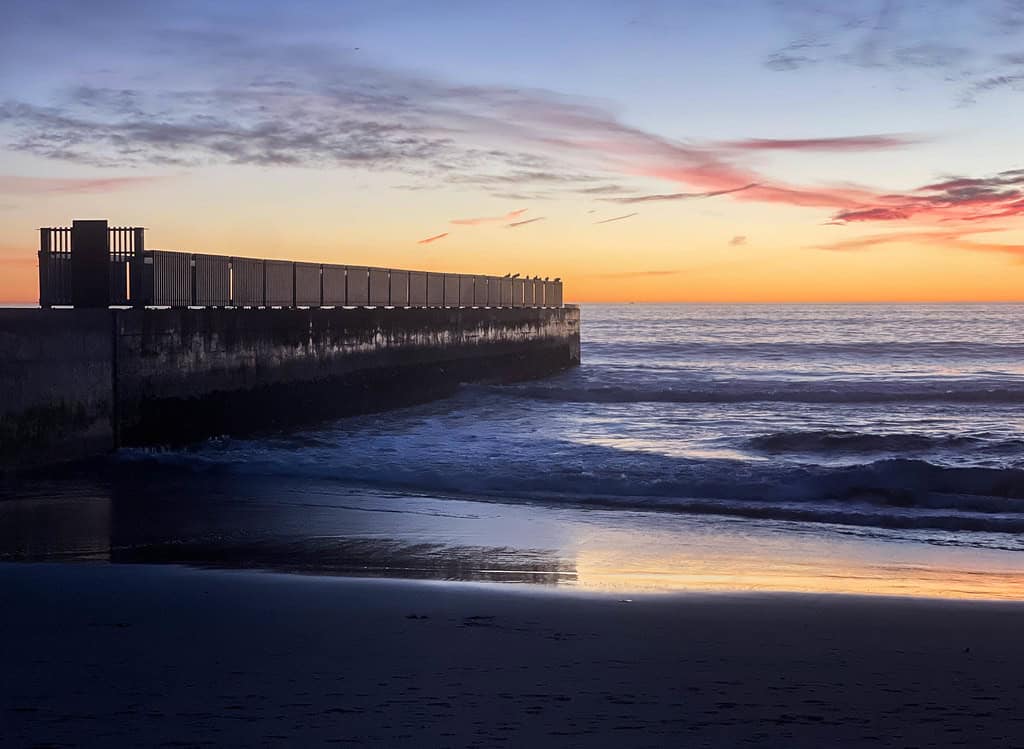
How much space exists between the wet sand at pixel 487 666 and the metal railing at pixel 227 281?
11926 mm

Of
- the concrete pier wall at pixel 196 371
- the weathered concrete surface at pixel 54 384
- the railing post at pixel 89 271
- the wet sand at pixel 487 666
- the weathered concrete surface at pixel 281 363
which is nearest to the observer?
the wet sand at pixel 487 666

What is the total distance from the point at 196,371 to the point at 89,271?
8.63ft

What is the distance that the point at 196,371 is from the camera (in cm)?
2020

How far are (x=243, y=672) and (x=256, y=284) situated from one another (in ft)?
63.3

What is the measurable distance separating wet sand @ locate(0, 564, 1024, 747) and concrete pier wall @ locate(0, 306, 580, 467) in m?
8.38

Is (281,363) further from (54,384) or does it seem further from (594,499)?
(594,499)

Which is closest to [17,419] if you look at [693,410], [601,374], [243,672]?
[243,672]

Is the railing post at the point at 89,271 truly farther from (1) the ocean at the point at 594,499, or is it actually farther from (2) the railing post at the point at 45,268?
(1) the ocean at the point at 594,499

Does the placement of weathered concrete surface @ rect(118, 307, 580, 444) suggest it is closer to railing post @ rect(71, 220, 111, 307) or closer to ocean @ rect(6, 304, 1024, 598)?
ocean @ rect(6, 304, 1024, 598)

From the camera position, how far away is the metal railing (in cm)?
1912

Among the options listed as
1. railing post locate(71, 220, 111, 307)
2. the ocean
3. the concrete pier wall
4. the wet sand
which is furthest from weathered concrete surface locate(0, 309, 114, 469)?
the wet sand

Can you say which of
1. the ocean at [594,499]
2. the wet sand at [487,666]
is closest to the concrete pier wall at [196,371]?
the ocean at [594,499]

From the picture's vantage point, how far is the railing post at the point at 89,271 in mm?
18984

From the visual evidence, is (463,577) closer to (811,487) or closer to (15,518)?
(15,518)
